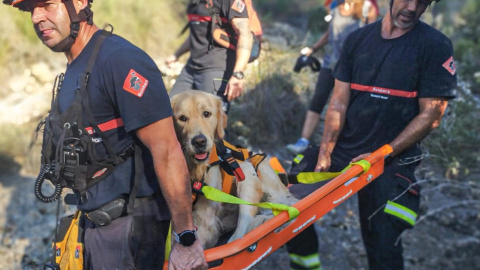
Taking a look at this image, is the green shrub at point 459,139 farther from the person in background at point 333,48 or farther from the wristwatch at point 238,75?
the wristwatch at point 238,75

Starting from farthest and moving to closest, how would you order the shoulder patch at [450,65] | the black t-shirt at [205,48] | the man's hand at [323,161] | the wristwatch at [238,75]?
1. the black t-shirt at [205,48]
2. the wristwatch at [238,75]
3. the man's hand at [323,161]
4. the shoulder patch at [450,65]

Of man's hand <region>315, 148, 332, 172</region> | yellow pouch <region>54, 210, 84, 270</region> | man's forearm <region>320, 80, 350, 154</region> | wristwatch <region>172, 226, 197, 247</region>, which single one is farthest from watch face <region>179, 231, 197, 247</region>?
man's forearm <region>320, 80, 350, 154</region>

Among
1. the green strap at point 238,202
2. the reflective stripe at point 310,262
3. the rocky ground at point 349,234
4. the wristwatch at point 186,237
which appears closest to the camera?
the wristwatch at point 186,237

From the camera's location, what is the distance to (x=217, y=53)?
417 cm

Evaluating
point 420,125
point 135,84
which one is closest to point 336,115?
point 420,125

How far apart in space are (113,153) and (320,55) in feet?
22.0

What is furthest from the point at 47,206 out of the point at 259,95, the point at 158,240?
the point at 158,240

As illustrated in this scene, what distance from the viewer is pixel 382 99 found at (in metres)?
3.35

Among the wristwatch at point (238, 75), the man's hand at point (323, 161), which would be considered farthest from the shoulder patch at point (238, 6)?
the man's hand at point (323, 161)

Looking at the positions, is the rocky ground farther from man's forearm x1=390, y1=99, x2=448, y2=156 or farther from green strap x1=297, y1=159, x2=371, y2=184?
green strap x1=297, y1=159, x2=371, y2=184

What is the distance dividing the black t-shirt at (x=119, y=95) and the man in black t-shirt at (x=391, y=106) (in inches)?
54.4

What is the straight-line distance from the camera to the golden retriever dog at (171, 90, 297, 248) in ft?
9.09

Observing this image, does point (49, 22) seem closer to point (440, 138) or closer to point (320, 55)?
point (440, 138)

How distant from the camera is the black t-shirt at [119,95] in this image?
6.86 feet
